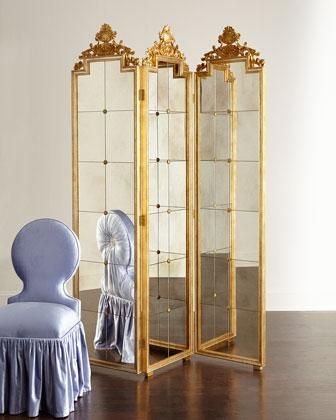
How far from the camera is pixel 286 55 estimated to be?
6785 millimetres

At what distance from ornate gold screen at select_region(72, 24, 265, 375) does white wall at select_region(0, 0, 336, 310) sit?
6.42 ft

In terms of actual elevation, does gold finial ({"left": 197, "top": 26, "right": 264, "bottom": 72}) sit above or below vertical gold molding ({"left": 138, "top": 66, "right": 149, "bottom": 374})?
above

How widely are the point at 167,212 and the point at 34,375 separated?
1.32 metres

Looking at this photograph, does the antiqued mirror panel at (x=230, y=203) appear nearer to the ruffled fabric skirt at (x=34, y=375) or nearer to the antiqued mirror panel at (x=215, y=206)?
the antiqued mirror panel at (x=215, y=206)

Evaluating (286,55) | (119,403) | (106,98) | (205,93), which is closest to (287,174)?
(286,55)

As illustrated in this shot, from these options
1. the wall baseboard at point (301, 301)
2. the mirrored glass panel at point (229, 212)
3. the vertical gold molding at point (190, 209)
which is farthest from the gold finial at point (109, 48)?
the wall baseboard at point (301, 301)

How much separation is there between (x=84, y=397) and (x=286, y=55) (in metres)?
3.68

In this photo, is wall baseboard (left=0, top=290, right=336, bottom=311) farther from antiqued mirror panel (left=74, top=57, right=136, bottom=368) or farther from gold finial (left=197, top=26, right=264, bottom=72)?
gold finial (left=197, top=26, right=264, bottom=72)

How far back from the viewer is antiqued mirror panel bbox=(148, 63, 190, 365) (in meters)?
4.69

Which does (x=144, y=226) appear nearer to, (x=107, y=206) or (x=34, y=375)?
(x=107, y=206)

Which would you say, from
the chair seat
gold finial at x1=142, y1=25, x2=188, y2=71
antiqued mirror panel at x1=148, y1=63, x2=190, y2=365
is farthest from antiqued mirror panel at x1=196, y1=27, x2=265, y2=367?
the chair seat

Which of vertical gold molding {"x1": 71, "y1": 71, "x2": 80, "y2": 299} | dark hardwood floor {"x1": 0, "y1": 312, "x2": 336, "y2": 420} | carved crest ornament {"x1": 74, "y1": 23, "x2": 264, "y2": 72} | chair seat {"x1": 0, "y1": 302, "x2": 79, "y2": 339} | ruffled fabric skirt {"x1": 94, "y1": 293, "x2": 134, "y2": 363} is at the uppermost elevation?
carved crest ornament {"x1": 74, "y1": 23, "x2": 264, "y2": 72}

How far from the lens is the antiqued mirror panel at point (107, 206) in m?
4.65

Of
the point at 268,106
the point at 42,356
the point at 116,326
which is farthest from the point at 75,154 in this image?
the point at 268,106
